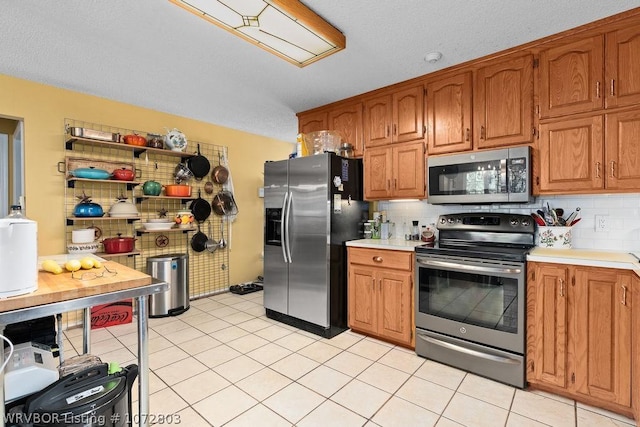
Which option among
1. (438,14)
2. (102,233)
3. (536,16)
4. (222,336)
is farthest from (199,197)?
(536,16)

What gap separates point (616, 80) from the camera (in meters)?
2.04

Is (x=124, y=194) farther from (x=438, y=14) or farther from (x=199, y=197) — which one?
(x=438, y=14)

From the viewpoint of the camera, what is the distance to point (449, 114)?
8.96ft

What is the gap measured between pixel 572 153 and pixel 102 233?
4377 mm

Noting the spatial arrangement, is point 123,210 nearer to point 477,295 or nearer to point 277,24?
point 277,24

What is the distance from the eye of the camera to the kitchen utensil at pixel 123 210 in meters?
3.29

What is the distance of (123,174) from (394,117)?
2.89 meters

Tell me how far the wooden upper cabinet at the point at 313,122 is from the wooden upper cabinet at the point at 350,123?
105 mm

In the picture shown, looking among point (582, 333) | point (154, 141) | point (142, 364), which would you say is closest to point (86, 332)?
point (142, 364)

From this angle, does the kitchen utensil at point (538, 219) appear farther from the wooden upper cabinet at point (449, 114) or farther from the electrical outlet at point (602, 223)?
the wooden upper cabinet at point (449, 114)

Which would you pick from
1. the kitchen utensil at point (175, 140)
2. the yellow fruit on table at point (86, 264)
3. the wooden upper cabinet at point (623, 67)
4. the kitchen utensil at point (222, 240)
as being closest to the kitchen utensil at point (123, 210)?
the kitchen utensil at point (175, 140)

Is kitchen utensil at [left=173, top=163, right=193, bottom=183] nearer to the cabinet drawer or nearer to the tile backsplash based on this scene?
the cabinet drawer

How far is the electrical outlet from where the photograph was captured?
2.30 meters

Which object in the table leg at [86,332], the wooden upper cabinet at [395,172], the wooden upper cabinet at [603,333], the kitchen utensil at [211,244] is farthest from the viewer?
the kitchen utensil at [211,244]
